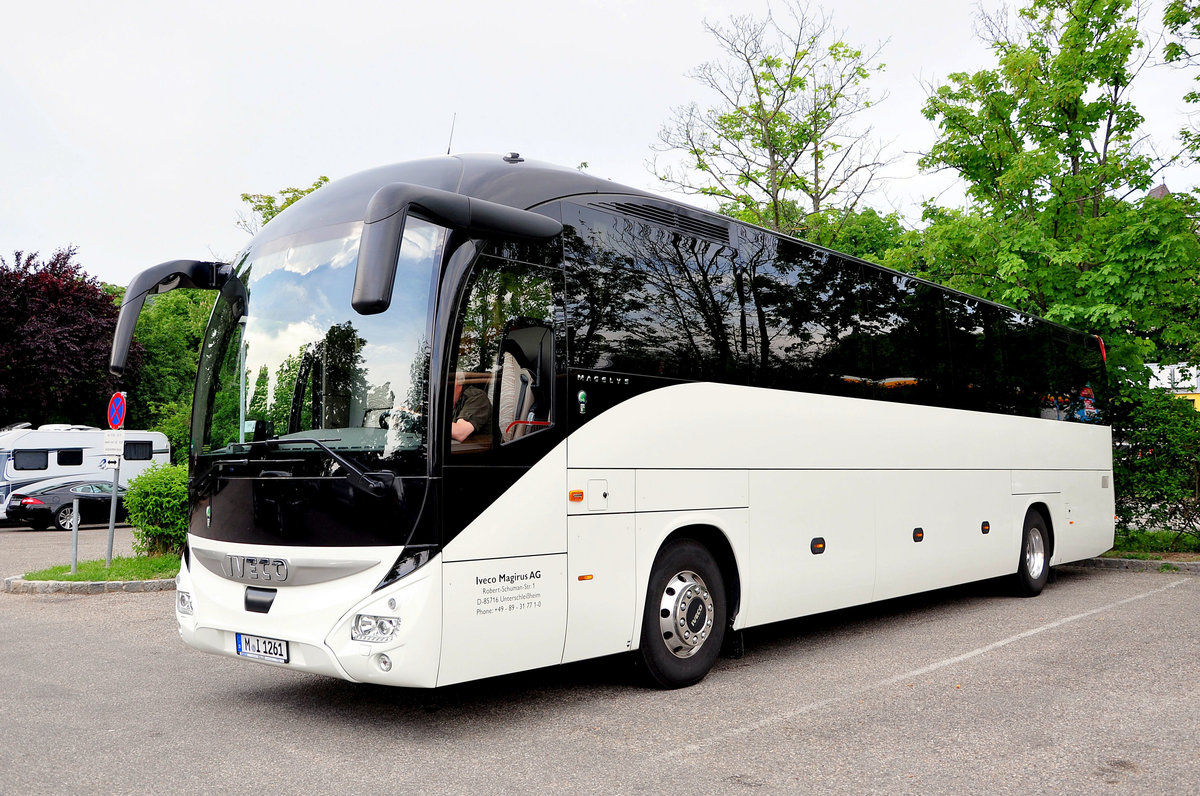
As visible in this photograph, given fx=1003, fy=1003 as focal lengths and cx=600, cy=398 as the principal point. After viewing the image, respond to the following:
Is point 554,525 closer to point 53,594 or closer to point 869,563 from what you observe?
point 869,563

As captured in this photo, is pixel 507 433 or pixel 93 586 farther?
pixel 93 586

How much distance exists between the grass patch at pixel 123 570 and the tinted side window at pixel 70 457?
52.2 feet

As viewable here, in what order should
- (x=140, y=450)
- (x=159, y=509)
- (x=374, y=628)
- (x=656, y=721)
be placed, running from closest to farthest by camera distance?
(x=374, y=628) < (x=656, y=721) < (x=159, y=509) < (x=140, y=450)

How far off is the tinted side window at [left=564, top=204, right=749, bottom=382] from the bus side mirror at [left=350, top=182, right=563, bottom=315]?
77 cm

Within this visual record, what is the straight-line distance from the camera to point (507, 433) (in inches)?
236

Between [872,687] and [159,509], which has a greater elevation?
[159,509]

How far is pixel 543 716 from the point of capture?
646 centimetres

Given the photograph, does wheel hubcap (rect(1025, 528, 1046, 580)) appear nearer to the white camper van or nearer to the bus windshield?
the bus windshield

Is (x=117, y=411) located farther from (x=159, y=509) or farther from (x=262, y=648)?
(x=262, y=648)

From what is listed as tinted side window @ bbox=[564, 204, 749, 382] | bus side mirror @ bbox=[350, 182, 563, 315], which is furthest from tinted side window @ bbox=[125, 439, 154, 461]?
bus side mirror @ bbox=[350, 182, 563, 315]

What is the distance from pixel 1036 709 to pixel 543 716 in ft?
10.5

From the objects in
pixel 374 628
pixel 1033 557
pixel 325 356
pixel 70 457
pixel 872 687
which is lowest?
pixel 872 687

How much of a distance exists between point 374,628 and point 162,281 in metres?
3.05

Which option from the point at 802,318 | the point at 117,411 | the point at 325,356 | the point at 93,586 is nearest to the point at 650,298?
the point at 802,318
